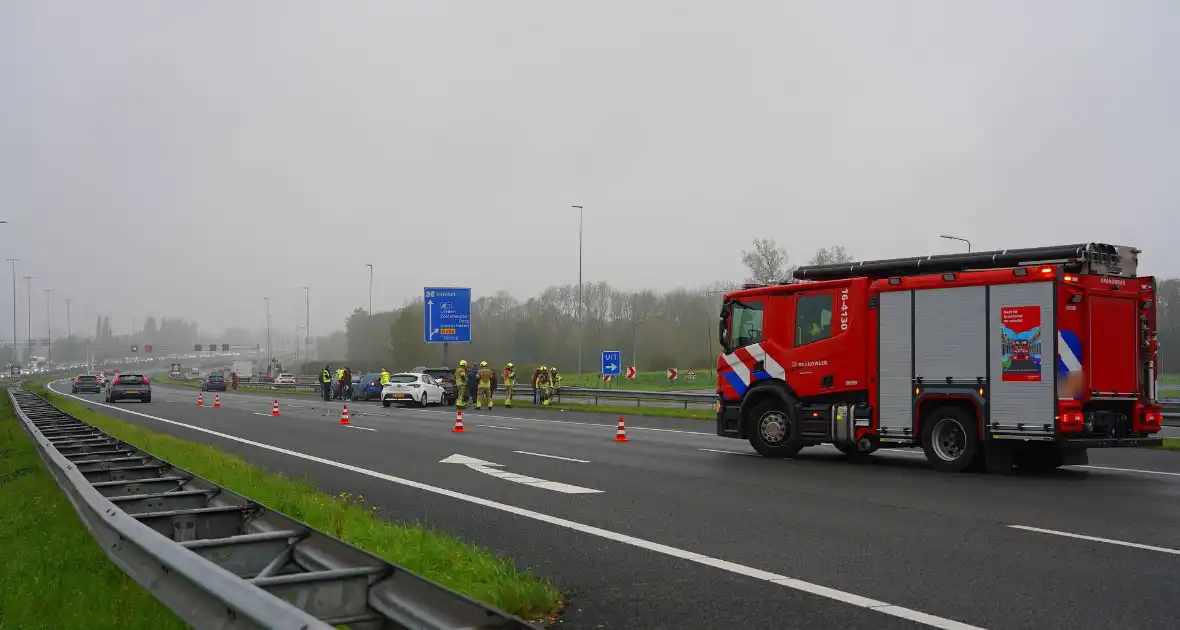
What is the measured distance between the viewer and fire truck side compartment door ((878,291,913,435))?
1551 cm

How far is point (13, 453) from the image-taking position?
16531 mm

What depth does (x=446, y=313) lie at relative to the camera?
5006 centimetres

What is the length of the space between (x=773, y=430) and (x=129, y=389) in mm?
39070

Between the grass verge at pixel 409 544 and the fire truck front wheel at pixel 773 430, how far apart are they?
764 cm

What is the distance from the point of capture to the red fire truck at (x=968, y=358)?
14.1 metres

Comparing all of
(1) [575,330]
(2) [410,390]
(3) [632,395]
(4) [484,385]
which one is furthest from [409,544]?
(1) [575,330]

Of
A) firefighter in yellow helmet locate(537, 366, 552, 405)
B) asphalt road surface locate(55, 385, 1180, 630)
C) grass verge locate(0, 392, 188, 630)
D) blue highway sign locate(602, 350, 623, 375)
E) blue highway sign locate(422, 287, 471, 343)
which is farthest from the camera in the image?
blue highway sign locate(422, 287, 471, 343)

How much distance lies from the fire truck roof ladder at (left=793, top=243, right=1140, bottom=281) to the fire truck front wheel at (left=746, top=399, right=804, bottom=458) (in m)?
2.56

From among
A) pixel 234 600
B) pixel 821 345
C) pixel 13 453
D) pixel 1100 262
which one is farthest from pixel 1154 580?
pixel 13 453

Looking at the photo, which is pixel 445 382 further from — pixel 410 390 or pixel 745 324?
pixel 745 324

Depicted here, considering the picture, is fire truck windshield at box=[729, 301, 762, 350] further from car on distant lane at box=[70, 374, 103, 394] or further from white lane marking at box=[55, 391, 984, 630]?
car on distant lane at box=[70, 374, 103, 394]

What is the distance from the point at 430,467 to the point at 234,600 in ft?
39.5

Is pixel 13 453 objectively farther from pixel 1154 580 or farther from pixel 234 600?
pixel 1154 580

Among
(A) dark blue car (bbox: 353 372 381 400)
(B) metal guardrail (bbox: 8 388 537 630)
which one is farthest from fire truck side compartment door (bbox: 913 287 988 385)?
(A) dark blue car (bbox: 353 372 381 400)
